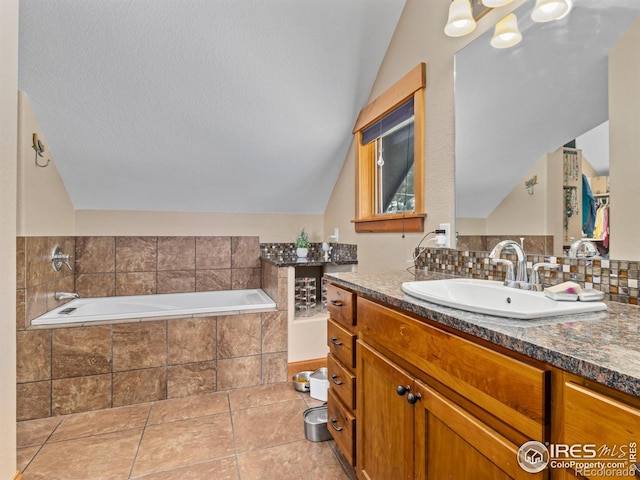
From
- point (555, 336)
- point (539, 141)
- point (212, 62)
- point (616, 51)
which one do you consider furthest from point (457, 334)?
point (212, 62)

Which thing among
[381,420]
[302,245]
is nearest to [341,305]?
[381,420]

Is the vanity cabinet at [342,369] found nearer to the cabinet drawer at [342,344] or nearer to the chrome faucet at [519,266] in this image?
the cabinet drawer at [342,344]

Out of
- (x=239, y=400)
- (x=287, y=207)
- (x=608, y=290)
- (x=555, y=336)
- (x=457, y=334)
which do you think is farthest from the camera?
(x=287, y=207)

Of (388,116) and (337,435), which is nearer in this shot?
(337,435)

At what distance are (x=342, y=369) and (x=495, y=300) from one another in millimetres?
731

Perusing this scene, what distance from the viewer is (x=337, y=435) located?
5.26 ft

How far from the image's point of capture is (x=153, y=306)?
3033mm

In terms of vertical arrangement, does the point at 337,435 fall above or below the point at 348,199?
below

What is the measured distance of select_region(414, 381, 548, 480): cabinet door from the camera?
71 centimetres

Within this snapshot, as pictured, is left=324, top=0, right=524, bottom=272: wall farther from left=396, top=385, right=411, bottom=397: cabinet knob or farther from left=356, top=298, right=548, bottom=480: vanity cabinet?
left=396, top=385, right=411, bottom=397: cabinet knob

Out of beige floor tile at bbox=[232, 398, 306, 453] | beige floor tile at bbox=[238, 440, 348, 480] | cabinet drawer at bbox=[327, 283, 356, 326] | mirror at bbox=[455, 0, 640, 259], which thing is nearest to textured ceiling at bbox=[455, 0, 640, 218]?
mirror at bbox=[455, 0, 640, 259]

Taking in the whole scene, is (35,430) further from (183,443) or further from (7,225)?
(7,225)

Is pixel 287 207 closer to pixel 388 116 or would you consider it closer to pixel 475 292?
pixel 388 116

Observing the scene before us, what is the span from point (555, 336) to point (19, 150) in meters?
2.94
